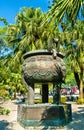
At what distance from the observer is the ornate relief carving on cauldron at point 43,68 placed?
12992 mm

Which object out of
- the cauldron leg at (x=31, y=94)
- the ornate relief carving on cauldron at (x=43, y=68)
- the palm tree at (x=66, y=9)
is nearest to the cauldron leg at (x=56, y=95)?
the ornate relief carving on cauldron at (x=43, y=68)

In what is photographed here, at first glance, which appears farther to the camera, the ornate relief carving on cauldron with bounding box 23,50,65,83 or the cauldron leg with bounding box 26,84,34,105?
the cauldron leg with bounding box 26,84,34,105

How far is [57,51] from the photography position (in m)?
13.5

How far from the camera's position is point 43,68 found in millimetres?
12984

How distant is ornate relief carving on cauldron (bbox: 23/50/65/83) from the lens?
1299 cm

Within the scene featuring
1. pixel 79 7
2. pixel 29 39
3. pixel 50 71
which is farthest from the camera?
pixel 29 39

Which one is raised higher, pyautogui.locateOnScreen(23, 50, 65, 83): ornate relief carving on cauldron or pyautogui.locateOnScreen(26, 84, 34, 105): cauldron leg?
pyautogui.locateOnScreen(23, 50, 65, 83): ornate relief carving on cauldron

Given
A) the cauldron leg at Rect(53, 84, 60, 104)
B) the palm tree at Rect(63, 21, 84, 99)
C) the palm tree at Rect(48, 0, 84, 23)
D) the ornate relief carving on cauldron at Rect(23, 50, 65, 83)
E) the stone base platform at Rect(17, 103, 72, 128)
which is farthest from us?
the palm tree at Rect(63, 21, 84, 99)

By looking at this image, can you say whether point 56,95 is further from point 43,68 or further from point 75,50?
point 75,50

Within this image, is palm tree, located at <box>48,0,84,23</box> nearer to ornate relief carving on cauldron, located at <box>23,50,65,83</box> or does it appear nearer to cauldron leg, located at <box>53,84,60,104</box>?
ornate relief carving on cauldron, located at <box>23,50,65,83</box>

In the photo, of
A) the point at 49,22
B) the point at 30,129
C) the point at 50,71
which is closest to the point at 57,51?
the point at 50,71

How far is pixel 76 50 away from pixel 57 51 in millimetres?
14357

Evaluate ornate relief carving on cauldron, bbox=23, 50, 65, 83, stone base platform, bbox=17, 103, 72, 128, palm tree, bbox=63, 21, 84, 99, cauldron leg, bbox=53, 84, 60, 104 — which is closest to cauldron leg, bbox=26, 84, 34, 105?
ornate relief carving on cauldron, bbox=23, 50, 65, 83

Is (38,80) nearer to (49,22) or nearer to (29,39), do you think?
(49,22)
